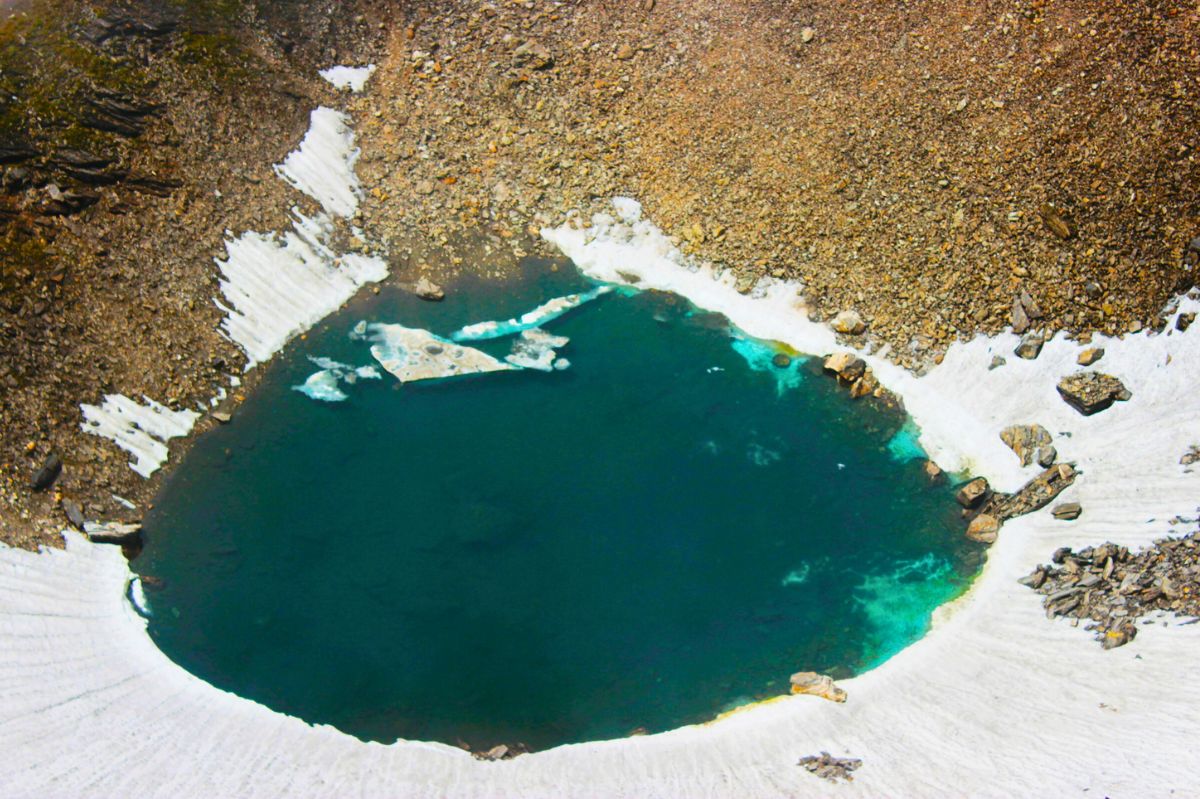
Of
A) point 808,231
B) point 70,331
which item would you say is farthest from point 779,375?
point 70,331

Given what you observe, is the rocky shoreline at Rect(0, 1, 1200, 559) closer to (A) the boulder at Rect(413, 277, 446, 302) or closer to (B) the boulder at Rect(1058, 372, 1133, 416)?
(A) the boulder at Rect(413, 277, 446, 302)

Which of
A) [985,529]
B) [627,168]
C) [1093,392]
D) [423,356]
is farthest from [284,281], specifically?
[1093,392]

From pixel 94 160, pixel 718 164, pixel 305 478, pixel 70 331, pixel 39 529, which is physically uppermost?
pixel 718 164

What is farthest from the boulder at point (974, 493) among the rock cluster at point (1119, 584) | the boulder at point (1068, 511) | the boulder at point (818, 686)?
the boulder at point (818, 686)

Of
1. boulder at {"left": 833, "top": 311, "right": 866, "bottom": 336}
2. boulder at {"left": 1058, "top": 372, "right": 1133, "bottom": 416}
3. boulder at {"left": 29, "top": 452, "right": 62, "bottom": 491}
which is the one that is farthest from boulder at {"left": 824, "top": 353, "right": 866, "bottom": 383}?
boulder at {"left": 29, "top": 452, "right": 62, "bottom": 491}

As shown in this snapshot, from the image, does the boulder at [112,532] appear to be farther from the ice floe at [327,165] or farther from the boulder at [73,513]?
the ice floe at [327,165]

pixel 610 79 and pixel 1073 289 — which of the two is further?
pixel 610 79

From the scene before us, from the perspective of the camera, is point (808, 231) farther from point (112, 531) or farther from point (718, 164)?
point (112, 531)
